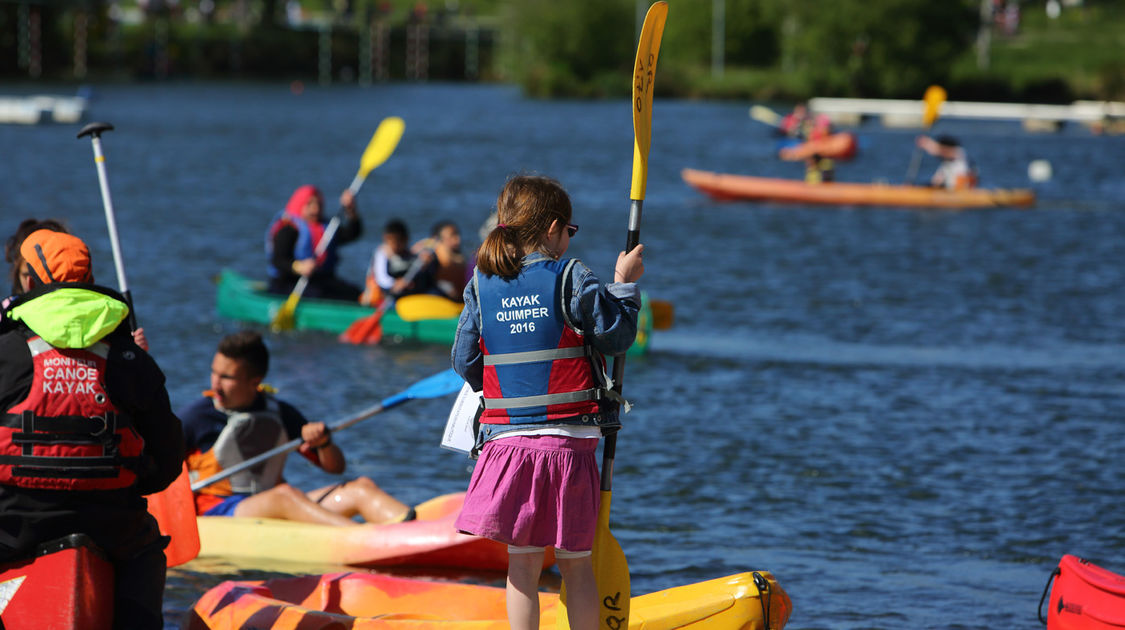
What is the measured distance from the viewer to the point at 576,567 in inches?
140

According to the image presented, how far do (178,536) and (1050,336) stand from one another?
9473mm

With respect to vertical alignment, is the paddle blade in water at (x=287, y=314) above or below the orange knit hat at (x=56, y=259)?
below

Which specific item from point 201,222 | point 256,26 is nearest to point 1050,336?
point 201,222

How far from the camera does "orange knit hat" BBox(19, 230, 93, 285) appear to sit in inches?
141

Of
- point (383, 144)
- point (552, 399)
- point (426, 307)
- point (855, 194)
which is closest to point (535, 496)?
point (552, 399)

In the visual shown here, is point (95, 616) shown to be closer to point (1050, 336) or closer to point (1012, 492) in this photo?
point (1012, 492)

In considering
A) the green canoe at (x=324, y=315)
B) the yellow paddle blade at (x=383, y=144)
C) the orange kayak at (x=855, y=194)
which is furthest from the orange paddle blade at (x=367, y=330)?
the orange kayak at (x=855, y=194)

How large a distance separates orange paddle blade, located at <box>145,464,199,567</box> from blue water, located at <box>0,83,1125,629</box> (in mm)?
944

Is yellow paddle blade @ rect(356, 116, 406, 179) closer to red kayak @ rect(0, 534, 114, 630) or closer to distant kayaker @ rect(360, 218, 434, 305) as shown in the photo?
distant kayaker @ rect(360, 218, 434, 305)

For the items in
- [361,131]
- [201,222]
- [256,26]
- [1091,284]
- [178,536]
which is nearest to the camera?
[178,536]

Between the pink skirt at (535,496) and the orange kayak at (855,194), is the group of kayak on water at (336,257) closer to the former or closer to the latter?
the pink skirt at (535,496)

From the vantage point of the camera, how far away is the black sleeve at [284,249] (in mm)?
10898

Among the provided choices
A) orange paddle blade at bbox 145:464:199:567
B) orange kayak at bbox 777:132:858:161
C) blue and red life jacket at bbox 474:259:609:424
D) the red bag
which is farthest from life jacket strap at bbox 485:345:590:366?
orange kayak at bbox 777:132:858:161

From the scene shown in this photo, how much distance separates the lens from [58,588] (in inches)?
139
